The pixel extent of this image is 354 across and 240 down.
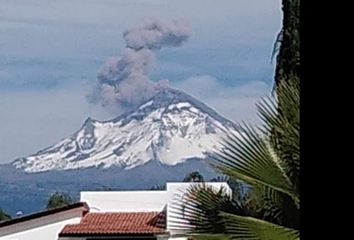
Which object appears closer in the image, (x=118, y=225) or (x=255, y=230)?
(x=255, y=230)

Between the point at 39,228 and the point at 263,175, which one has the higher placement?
the point at 263,175

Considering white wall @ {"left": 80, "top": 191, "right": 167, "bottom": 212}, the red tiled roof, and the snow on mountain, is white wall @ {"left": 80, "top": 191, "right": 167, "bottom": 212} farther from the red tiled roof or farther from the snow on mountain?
the snow on mountain

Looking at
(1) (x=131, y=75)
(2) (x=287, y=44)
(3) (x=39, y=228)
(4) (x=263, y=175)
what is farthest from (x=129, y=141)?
(4) (x=263, y=175)

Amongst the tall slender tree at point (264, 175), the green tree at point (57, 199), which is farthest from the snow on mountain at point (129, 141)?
the tall slender tree at point (264, 175)

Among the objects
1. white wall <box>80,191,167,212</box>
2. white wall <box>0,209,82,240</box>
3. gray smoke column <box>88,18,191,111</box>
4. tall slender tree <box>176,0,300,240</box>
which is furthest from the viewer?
gray smoke column <box>88,18,191,111</box>

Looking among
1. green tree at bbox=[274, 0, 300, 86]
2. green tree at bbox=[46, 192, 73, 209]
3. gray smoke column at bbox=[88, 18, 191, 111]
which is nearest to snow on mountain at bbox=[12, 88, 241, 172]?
gray smoke column at bbox=[88, 18, 191, 111]

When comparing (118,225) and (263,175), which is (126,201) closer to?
(118,225)
